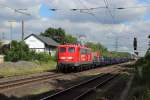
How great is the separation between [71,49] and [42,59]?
2697 cm

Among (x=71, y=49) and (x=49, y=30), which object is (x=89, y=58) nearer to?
(x=71, y=49)

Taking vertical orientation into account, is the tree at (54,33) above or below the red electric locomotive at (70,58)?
above

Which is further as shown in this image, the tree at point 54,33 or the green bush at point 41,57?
the tree at point 54,33

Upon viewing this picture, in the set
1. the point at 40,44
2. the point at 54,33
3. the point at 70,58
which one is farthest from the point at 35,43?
the point at 70,58

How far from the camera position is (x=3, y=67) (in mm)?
45562

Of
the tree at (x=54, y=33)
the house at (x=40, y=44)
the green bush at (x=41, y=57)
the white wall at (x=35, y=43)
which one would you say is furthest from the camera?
the tree at (x=54, y=33)

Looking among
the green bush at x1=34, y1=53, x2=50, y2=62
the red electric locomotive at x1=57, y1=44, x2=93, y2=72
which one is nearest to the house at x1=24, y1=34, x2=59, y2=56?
the green bush at x1=34, y1=53, x2=50, y2=62

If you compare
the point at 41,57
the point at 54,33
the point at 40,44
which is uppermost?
the point at 54,33

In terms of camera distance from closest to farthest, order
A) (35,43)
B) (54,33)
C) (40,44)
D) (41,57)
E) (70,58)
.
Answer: (70,58) → (41,57) → (40,44) → (35,43) → (54,33)

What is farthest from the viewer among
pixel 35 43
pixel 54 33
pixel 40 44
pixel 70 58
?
pixel 54 33

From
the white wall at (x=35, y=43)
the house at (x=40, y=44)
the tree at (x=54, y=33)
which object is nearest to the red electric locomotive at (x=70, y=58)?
the house at (x=40, y=44)

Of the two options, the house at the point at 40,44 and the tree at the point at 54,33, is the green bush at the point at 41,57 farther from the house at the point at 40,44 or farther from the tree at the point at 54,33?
the tree at the point at 54,33

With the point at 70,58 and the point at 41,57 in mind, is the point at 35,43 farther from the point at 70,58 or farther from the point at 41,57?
the point at 70,58

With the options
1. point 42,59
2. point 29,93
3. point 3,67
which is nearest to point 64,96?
point 29,93
